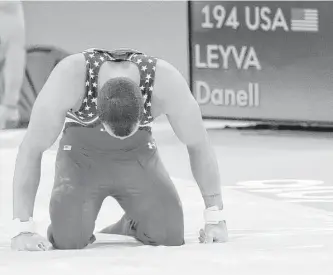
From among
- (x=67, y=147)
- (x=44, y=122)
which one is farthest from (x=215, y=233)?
(x=44, y=122)

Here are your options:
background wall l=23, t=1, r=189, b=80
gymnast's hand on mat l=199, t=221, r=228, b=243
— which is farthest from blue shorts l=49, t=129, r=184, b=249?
background wall l=23, t=1, r=189, b=80

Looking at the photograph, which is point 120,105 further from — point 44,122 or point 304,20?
point 304,20

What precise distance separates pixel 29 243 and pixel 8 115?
410 cm

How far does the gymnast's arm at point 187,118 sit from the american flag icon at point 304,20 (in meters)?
3.34

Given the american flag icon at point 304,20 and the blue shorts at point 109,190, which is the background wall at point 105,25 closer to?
the american flag icon at point 304,20

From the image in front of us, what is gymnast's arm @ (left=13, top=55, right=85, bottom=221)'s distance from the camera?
2934mm

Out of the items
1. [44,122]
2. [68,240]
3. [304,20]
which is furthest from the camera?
[304,20]

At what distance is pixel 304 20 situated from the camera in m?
6.29

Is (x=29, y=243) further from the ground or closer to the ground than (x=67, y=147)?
closer to the ground

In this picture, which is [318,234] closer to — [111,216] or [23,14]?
[111,216]

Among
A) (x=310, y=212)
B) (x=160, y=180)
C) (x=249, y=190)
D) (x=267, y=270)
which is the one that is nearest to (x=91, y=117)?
(x=160, y=180)

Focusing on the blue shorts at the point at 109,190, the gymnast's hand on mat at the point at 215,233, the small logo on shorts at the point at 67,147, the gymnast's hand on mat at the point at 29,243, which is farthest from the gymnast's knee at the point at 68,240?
the gymnast's hand on mat at the point at 215,233

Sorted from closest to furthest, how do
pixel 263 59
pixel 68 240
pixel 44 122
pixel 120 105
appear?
pixel 120 105
pixel 44 122
pixel 68 240
pixel 263 59

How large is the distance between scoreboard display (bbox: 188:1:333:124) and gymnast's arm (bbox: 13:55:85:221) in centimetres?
352
